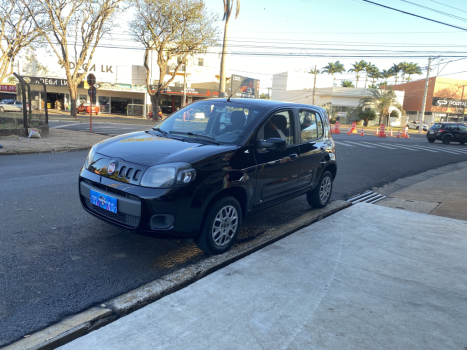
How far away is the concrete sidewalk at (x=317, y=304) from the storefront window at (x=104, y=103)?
48355mm

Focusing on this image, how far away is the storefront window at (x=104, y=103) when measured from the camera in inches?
1919

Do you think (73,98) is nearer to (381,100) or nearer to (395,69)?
(381,100)

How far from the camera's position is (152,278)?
3592mm

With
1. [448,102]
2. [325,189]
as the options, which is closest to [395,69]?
[448,102]

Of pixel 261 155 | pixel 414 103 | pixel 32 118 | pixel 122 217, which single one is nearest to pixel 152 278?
pixel 122 217

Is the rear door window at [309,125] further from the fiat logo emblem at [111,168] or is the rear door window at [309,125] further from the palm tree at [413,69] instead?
the palm tree at [413,69]

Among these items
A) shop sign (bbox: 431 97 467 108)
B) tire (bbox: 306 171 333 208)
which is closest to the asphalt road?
tire (bbox: 306 171 333 208)

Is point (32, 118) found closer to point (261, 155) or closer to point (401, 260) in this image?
point (261, 155)

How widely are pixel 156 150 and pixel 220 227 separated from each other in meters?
1.09

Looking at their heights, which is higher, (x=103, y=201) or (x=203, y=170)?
(x=203, y=170)

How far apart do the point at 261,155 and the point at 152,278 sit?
1901 millimetres

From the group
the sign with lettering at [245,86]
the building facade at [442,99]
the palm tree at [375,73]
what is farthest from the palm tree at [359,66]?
Answer: the sign with lettering at [245,86]

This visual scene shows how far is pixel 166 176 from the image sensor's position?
3574mm

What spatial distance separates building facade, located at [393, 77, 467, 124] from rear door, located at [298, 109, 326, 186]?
60237 mm
